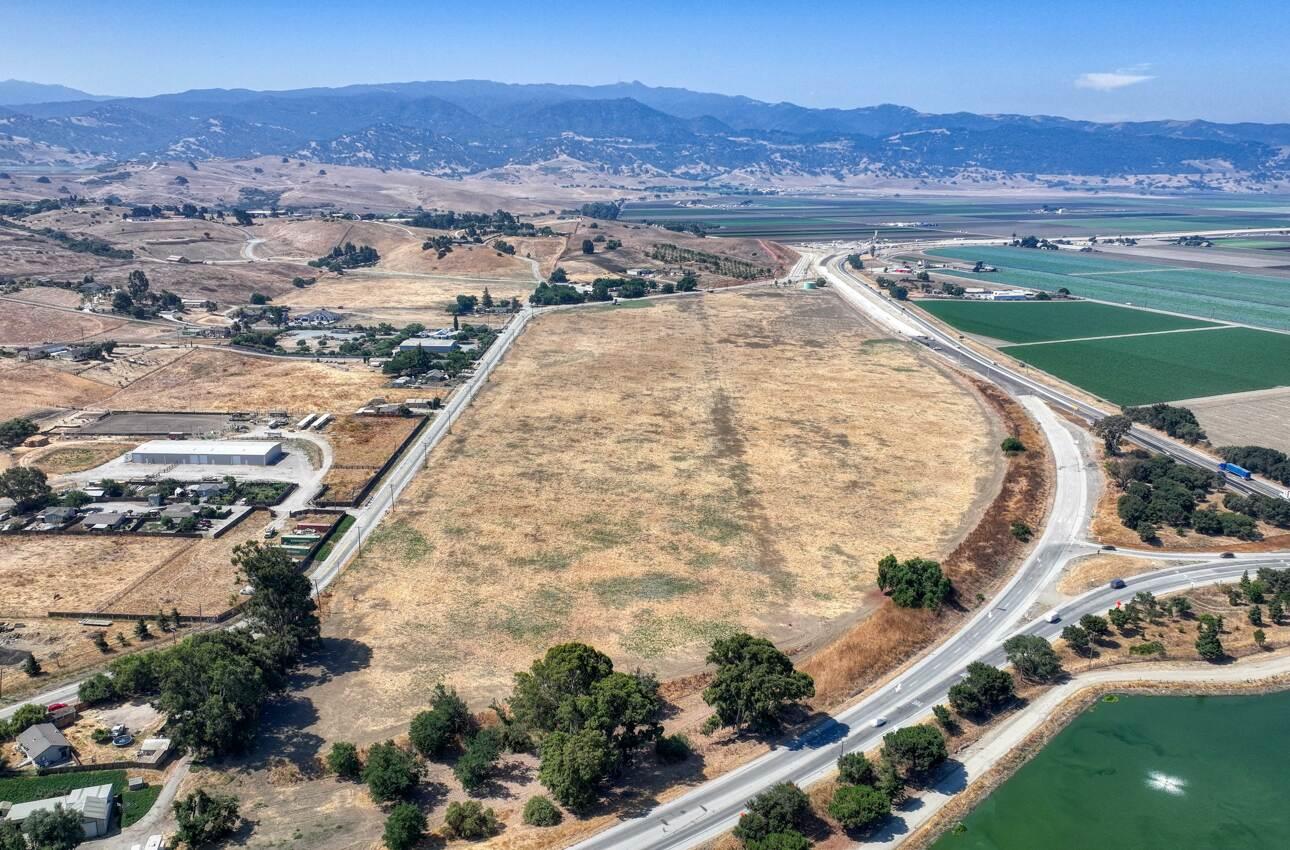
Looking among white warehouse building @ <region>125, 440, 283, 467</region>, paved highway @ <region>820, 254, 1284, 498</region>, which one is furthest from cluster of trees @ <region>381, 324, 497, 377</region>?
paved highway @ <region>820, 254, 1284, 498</region>

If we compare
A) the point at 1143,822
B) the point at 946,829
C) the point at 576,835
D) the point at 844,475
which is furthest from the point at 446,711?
the point at 844,475

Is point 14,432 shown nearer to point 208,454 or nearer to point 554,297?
A: point 208,454

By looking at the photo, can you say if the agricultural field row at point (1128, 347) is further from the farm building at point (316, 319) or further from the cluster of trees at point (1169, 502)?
the farm building at point (316, 319)

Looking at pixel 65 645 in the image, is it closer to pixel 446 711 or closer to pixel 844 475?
pixel 446 711

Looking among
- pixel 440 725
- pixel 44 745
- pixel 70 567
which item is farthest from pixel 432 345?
pixel 440 725

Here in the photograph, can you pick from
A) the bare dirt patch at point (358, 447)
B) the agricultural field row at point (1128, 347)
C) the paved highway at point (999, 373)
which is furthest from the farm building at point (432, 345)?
the agricultural field row at point (1128, 347)

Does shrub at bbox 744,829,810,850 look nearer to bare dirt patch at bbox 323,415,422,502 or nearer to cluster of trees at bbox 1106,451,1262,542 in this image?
cluster of trees at bbox 1106,451,1262,542

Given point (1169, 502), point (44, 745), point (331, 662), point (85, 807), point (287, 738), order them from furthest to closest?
point (1169, 502) → point (331, 662) → point (287, 738) → point (44, 745) → point (85, 807)
